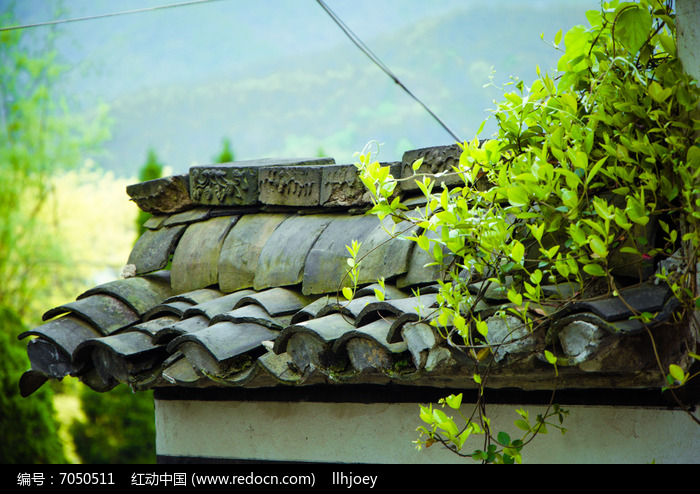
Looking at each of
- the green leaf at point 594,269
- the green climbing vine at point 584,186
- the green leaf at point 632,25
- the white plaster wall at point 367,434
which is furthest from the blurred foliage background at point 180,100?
the green leaf at point 632,25

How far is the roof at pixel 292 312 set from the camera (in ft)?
5.10

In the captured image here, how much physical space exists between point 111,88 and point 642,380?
44.5 meters

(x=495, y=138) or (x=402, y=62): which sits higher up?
(x=402, y=62)

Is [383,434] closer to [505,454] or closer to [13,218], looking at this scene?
[505,454]

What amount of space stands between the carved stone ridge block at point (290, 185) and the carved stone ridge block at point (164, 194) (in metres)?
0.45

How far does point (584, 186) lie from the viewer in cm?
149

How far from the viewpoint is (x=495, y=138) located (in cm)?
182

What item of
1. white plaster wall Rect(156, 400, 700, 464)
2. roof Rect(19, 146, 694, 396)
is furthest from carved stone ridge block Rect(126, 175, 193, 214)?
white plaster wall Rect(156, 400, 700, 464)

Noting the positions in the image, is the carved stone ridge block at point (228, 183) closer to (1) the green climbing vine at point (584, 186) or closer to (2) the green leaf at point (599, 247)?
(1) the green climbing vine at point (584, 186)

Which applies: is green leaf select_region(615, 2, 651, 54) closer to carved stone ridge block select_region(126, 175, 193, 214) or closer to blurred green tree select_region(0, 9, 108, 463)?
carved stone ridge block select_region(126, 175, 193, 214)

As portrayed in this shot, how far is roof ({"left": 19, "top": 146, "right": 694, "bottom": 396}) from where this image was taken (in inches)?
61.2

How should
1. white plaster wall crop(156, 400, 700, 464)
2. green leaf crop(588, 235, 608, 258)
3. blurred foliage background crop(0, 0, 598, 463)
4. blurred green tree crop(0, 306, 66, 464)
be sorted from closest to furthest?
green leaf crop(588, 235, 608, 258), white plaster wall crop(156, 400, 700, 464), blurred green tree crop(0, 306, 66, 464), blurred foliage background crop(0, 0, 598, 463)

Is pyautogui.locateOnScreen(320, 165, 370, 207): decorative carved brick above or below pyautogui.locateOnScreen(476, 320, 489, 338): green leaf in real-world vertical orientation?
above
